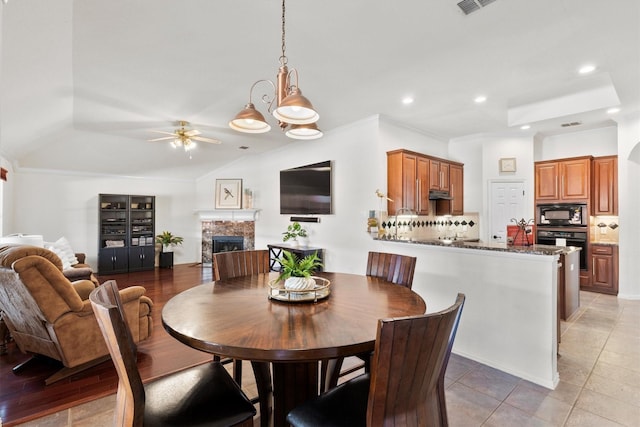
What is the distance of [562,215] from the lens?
519 cm

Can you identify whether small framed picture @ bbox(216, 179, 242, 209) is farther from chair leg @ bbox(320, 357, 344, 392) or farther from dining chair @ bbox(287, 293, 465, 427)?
dining chair @ bbox(287, 293, 465, 427)

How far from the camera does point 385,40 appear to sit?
251cm

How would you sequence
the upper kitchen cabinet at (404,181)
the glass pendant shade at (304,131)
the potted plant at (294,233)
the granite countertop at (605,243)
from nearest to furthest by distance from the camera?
the glass pendant shade at (304,131) < the upper kitchen cabinet at (404,181) < the granite countertop at (605,243) < the potted plant at (294,233)

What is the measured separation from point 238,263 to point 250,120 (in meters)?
1.28

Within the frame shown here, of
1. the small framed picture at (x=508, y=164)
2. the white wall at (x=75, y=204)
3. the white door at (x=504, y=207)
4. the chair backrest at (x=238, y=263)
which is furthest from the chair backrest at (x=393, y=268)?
the white wall at (x=75, y=204)

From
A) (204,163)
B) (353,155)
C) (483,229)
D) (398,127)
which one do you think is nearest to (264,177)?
(204,163)

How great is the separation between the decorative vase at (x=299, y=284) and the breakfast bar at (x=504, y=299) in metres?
1.74

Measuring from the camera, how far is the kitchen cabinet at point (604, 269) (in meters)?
4.82

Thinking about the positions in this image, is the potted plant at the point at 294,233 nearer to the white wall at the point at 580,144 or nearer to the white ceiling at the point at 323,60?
the white ceiling at the point at 323,60

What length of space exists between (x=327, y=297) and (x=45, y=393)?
7.47 ft

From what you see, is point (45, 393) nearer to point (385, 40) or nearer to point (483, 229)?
point (385, 40)

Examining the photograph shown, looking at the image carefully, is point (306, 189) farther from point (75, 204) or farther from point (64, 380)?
point (75, 204)

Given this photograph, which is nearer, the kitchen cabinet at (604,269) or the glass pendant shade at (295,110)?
the glass pendant shade at (295,110)

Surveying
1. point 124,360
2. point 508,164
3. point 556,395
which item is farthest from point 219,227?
point 556,395
